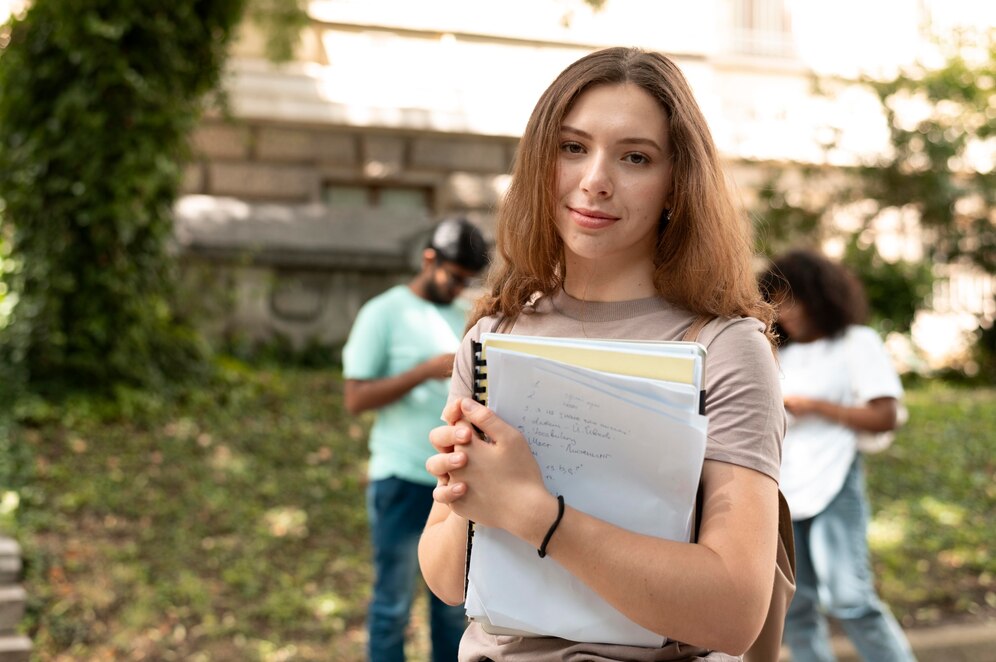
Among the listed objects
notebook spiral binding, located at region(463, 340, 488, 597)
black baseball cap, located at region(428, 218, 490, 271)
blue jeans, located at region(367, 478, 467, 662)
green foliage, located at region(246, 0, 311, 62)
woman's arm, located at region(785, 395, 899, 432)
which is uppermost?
green foliage, located at region(246, 0, 311, 62)

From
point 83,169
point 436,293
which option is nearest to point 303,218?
point 83,169

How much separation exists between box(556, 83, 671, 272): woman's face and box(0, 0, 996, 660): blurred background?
155 centimetres

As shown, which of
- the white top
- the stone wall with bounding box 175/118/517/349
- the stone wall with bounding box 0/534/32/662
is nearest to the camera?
the white top

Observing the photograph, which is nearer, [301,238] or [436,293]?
[436,293]

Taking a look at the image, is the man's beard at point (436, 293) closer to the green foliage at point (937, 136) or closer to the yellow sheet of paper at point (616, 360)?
the yellow sheet of paper at point (616, 360)

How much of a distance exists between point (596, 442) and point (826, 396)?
123 inches

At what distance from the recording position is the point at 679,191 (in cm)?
196

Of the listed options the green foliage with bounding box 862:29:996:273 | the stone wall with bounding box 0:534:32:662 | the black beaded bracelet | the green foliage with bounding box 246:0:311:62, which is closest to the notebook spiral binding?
the black beaded bracelet

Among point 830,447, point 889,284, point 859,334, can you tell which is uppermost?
point 859,334

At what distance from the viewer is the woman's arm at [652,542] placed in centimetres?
170

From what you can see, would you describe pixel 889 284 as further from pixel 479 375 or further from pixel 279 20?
pixel 479 375

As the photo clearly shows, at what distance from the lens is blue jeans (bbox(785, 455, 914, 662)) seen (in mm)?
4438

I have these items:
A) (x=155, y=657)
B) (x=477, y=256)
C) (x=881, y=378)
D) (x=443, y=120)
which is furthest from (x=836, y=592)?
(x=443, y=120)

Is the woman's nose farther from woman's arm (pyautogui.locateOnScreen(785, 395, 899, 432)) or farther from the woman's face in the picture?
woman's arm (pyautogui.locateOnScreen(785, 395, 899, 432))
